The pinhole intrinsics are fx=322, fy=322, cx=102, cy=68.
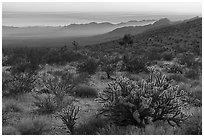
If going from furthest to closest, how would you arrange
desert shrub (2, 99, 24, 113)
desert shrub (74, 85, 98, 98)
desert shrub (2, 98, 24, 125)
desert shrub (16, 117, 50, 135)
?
desert shrub (74, 85, 98, 98), desert shrub (2, 99, 24, 113), desert shrub (2, 98, 24, 125), desert shrub (16, 117, 50, 135)

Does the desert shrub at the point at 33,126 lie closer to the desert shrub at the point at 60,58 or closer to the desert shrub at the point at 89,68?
the desert shrub at the point at 89,68

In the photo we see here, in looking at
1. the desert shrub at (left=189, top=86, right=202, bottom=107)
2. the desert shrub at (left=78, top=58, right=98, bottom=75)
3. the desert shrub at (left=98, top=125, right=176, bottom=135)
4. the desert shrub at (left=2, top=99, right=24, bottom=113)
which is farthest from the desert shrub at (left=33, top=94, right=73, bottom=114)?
the desert shrub at (left=78, top=58, right=98, bottom=75)

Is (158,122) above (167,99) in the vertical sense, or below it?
below

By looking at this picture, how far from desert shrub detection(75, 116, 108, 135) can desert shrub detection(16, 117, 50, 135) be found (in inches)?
26.1

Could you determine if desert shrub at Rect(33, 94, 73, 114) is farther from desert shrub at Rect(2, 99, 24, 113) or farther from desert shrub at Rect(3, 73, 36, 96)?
desert shrub at Rect(3, 73, 36, 96)

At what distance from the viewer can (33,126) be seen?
614 cm

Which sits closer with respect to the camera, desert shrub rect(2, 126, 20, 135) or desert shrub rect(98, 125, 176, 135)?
desert shrub rect(98, 125, 176, 135)

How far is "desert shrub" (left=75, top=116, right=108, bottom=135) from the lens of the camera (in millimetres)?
5932

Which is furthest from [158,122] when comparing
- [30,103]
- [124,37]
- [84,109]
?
[124,37]

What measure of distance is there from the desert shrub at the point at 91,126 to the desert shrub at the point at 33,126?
0.66 meters

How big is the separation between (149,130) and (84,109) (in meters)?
2.51

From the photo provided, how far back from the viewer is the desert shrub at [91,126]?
5.93 m

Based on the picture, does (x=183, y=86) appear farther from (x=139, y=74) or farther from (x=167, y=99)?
(x=167, y=99)

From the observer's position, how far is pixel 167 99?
6117mm
